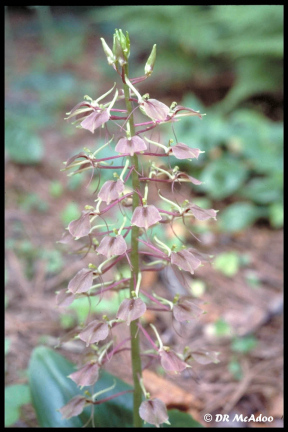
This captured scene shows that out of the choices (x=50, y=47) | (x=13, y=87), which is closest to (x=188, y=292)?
(x=13, y=87)

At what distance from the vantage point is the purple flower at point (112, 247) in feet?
3.33

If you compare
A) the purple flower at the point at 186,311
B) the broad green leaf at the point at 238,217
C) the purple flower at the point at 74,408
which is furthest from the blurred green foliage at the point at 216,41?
the purple flower at the point at 74,408

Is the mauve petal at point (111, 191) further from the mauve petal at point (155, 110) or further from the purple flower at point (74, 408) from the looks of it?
the purple flower at point (74, 408)

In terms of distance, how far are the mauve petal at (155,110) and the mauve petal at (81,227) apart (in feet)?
0.96

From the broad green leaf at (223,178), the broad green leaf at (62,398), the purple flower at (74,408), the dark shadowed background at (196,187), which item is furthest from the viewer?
the broad green leaf at (223,178)

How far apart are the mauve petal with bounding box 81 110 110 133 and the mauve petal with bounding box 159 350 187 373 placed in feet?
1.97

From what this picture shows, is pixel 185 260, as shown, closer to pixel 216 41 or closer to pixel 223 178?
pixel 223 178

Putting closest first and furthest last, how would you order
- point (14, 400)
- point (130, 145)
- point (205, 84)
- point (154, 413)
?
1. point (130, 145)
2. point (154, 413)
3. point (14, 400)
4. point (205, 84)

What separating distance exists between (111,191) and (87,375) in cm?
52

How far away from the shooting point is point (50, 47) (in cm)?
541

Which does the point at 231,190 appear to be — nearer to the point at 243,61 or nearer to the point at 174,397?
the point at 174,397

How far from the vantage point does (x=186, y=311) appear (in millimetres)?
1162

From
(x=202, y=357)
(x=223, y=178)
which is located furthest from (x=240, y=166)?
(x=202, y=357)

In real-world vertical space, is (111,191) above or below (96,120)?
below
